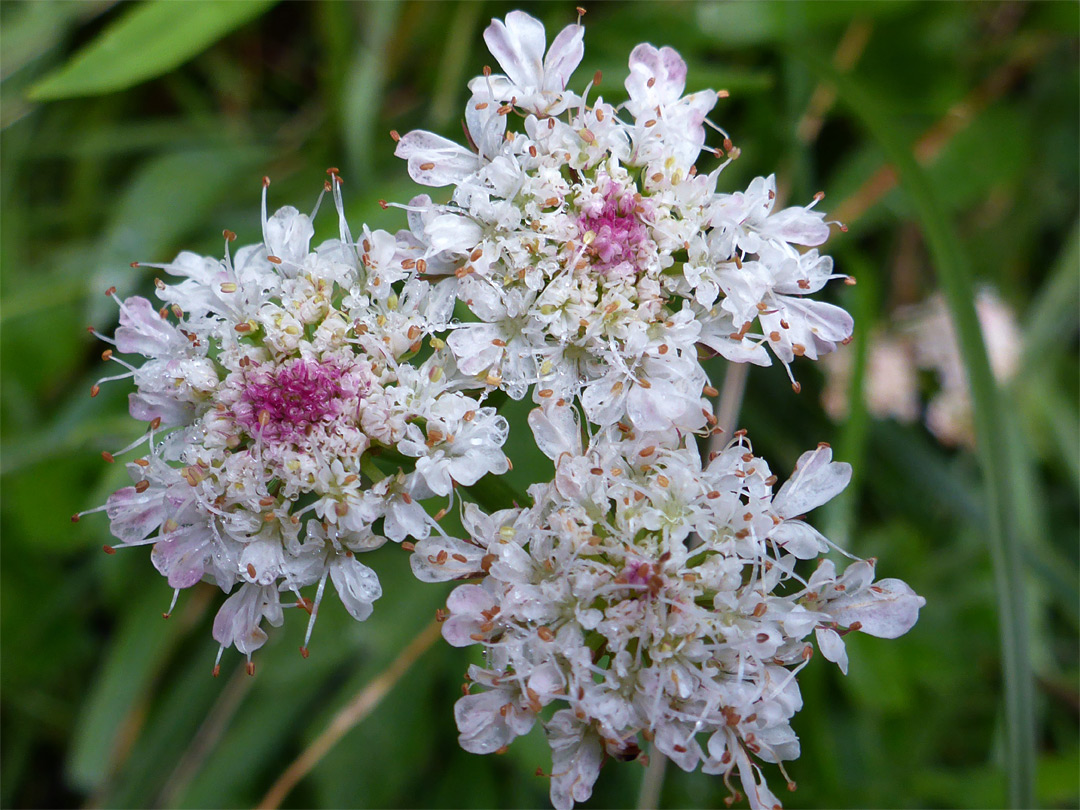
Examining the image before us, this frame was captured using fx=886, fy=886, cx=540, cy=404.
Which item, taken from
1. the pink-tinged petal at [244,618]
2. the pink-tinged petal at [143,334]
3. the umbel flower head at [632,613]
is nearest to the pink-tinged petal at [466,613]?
the umbel flower head at [632,613]

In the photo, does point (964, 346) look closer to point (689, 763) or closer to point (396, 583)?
point (689, 763)

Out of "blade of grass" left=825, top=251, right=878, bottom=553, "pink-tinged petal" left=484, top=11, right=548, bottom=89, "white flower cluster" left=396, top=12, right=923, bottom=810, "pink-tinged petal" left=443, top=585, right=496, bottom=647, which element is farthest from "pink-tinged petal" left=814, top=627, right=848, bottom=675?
"pink-tinged petal" left=484, top=11, right=548, bottom=89

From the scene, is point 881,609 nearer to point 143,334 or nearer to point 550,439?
point 550,439

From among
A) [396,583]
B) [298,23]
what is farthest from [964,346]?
[298,23]

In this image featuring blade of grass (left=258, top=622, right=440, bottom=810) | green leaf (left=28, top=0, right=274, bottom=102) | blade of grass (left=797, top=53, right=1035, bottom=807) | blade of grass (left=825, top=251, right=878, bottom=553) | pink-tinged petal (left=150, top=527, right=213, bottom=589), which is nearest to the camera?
pink-tinged petal (left=150, top=527, right=213, bottom=589)

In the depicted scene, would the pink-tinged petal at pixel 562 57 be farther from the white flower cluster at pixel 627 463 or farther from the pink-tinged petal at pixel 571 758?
the pink-tinged petal at pixel 571 758

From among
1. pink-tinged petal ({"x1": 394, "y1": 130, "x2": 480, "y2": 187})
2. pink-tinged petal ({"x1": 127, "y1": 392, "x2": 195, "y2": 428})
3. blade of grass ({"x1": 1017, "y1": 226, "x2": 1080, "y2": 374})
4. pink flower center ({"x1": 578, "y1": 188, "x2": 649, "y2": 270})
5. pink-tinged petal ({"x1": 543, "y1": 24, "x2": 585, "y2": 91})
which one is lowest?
pink-tinged petal ({"x1": 127, "y1": 392, "x2": 195, "y2": 428})

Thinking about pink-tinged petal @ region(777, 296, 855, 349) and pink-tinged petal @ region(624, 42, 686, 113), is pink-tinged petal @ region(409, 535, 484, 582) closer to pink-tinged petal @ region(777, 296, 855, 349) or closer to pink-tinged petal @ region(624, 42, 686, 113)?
pink-tinged petal @ region(777, 296, 855, 349)
